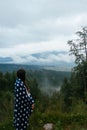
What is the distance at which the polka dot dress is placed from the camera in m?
9.43

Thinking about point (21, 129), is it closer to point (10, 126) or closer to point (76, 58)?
point (10, 126)

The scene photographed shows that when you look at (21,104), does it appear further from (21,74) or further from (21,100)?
(21,74)

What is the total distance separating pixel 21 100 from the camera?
9445mm

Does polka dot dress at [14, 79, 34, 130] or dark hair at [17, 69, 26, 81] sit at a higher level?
dark hair at [17, 69, 26, 81]

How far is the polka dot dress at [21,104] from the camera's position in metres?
9.43

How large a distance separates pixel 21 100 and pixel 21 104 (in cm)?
10

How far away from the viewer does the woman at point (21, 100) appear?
9.42m

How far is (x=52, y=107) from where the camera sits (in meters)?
13.5

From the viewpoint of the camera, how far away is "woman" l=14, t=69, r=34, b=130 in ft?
30.9

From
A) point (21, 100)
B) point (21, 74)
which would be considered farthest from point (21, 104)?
point (21, 74)

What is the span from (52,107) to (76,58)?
32.0 m

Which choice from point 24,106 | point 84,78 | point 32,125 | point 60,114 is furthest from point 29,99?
point 84,78

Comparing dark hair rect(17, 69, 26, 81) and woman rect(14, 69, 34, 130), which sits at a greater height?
dark hair rect(17, 69, 26, 81)

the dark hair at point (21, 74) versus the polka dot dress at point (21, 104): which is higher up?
the dark hair at point (21, 74)
